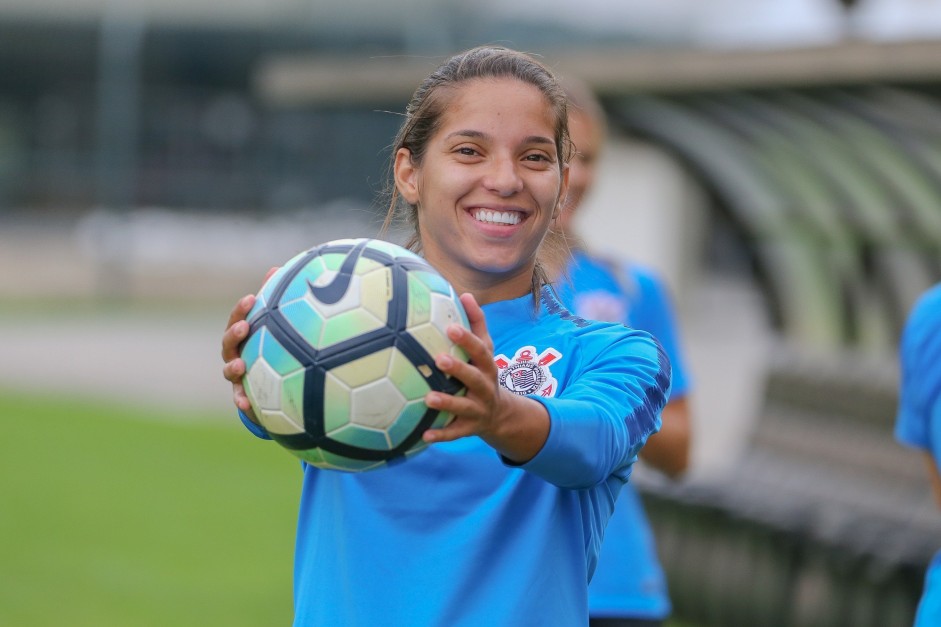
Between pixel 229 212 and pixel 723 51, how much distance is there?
89.2 ft

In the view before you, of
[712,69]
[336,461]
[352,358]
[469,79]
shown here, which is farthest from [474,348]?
[712,69]

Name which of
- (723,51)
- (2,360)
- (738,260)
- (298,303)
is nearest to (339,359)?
(298,303)

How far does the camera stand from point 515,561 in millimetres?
2506

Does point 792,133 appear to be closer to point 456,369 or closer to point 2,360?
point 456,369

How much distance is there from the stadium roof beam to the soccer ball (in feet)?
17.3

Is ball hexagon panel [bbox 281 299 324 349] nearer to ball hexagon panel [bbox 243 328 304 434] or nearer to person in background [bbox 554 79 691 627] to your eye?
ball hexagon panel [bbox 243 328 304 434]

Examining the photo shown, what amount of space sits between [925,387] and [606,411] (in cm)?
123

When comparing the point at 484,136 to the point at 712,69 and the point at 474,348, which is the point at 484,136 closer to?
the point at 474,348

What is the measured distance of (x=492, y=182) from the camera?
2.55m

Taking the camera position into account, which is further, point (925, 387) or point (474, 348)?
point (925, 387)

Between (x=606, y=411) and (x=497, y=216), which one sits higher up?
(x=497, y=216)

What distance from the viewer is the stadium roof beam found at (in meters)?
8.35

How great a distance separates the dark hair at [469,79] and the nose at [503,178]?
16 centimetres

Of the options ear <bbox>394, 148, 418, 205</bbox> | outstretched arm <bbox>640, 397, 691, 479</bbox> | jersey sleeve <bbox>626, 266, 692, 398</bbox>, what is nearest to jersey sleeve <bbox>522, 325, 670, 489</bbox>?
ear <bbox>394, 148, 418, 205</bbox>
